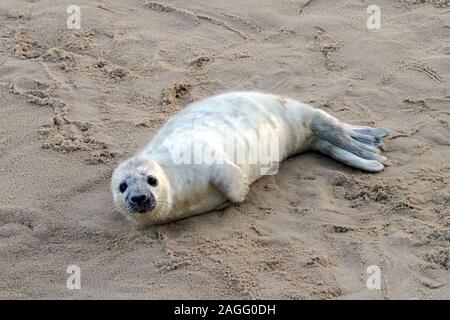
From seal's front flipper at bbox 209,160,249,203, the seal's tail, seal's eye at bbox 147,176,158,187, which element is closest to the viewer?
seal's eye at bbox 147,176,158,187

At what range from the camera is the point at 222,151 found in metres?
4.74

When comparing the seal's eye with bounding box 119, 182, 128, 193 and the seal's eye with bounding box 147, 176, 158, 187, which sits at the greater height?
the seal's eye with bounding box 147, 176, 158, 187

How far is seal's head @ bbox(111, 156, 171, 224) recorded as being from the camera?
433 centimetres

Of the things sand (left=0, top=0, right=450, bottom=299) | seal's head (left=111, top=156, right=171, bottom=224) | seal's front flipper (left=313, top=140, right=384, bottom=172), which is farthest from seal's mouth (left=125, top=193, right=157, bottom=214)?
seal's front flipper (left=313, top=140, right=384, bottom=172)

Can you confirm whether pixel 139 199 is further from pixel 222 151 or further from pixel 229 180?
pixel 222 151

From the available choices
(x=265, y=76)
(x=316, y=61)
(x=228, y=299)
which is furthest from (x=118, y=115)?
(x=228, y=299)

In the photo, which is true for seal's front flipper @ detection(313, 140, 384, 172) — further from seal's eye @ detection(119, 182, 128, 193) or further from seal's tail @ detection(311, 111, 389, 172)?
seal's eye @ detection(119, 182, 128, 193)

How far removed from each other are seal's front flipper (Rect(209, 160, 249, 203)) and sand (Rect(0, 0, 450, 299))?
3.6 inches

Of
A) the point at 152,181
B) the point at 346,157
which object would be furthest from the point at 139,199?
the point at 346,157

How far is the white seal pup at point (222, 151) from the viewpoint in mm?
4453

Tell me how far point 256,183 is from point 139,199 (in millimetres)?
844

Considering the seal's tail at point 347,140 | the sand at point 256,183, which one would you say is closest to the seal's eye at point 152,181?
the sand at point 256,183

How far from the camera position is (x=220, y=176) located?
4.57m

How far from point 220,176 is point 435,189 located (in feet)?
3.96
